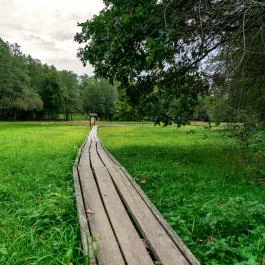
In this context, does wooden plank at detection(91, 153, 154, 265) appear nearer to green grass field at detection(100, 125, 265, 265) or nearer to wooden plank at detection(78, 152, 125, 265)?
wooden plank at detection(78, 152, 125, 265)

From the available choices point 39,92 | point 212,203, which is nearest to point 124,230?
point 212,203

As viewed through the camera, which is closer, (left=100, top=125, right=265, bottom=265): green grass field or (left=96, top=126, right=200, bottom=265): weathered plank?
(left=96, top=126, right=200, bottom=265): weathered plank

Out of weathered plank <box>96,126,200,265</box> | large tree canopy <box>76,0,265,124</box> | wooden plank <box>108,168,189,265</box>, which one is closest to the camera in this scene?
wooden plank <box>108,168,189,265</box>

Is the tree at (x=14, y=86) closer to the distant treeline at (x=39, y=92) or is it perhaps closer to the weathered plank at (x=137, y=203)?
the distant treeline at (x=39, y=92)

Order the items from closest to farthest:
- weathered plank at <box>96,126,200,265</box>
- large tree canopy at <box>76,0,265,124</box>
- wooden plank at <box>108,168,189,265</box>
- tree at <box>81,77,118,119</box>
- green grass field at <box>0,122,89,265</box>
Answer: wooden plank at <box>108,168,189,265</box>
weathered plank at <box>96,126,200,265</box>
green grass field at <box>0,122,89,265</box>
large tree canopy at <box>76,0,265,124</box>
tree at <box>81,77,118,119</box>

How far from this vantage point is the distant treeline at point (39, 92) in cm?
7612

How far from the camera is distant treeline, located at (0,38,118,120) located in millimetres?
76125

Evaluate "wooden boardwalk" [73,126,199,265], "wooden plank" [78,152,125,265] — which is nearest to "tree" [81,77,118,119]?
"wooden plank" [78,152,125,265]

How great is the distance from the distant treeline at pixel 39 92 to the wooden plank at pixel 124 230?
56.2 metres

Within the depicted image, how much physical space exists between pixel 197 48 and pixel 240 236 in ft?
28.9

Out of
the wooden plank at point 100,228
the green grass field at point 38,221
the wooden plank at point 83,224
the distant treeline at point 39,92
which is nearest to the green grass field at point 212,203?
the wooden plank at point 100,228

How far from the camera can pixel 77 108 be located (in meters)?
106

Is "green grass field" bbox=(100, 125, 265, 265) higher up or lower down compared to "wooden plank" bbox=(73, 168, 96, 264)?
lower down

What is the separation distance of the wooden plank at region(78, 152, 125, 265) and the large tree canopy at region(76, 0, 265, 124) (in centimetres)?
404
